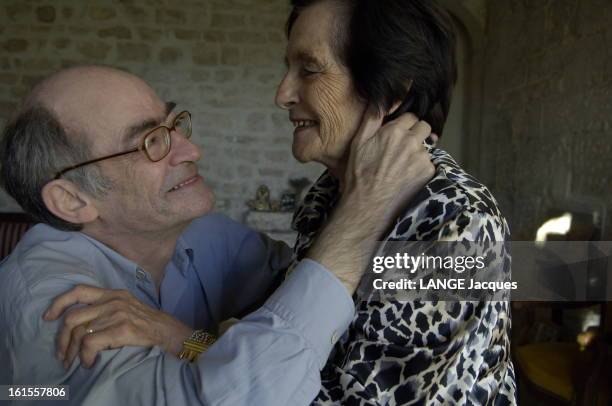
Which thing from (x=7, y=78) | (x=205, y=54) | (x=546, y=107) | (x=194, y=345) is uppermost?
(x=205, y=54)

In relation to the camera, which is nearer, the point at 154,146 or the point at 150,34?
the point at 154,146

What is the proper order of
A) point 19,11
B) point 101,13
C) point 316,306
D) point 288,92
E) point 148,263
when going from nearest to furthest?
point 316,306 → point 288,92 → point 148,263 → point 19,11 → point 101,13

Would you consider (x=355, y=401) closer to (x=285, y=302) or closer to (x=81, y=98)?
(x=285, y=302)

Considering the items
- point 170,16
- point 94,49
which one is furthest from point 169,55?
point 94,49

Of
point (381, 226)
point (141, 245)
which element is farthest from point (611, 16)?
point (141, 245)

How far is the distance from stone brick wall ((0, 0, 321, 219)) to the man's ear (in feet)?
13.1

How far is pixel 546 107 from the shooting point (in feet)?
11.7

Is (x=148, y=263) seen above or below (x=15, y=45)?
below

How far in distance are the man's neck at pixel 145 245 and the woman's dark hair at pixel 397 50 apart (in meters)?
0.61

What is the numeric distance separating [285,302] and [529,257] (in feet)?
8.32

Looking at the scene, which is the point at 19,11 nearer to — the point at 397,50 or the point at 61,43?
the point at 61,43

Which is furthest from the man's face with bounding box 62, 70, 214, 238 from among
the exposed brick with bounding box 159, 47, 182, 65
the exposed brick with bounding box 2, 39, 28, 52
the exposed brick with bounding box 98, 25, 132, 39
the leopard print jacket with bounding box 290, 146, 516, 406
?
the exposed brick with bounding box 2, 39, 28, 52

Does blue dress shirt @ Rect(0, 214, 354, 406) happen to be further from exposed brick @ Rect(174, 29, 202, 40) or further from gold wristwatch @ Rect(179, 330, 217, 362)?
exposed brick @ Rect(174, 29, 202, 40)

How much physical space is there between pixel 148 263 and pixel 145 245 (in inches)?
2.4
